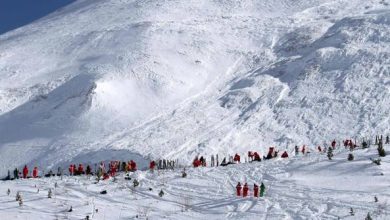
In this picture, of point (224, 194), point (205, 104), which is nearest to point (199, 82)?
point (205, 104)

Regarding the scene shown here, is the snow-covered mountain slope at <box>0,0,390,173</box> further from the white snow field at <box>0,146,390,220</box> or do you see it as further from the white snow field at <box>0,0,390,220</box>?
the white snow field at <box>0,146,390,220</box>

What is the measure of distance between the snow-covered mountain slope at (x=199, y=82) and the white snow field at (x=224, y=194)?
68.9 ft

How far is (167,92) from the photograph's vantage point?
72.2 m

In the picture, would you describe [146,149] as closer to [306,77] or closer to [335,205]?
[306,77]

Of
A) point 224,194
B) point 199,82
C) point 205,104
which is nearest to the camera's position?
point 224,194

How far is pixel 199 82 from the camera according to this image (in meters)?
74.9

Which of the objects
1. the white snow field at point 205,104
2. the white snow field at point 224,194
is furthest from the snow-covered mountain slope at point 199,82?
the white snow field at point 224,194

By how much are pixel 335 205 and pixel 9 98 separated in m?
58.7

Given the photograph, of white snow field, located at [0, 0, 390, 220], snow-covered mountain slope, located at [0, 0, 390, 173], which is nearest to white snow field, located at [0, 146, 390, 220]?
white snow field, located at [0, 0, 390, 220]

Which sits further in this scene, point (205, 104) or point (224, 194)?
point (205, 104)

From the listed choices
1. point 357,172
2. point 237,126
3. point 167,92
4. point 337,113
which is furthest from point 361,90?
point 357,172

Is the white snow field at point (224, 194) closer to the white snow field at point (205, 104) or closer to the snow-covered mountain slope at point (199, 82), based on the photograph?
the white snow field at point (205, 104)

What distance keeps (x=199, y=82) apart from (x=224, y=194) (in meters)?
43.4

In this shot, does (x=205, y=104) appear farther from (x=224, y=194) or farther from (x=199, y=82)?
(x=224, y=194)
